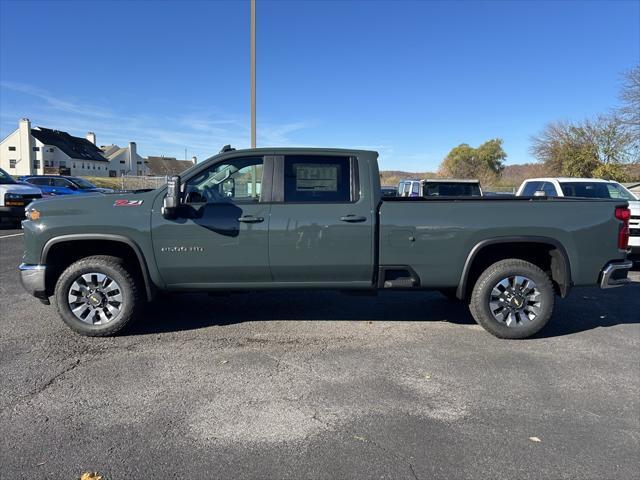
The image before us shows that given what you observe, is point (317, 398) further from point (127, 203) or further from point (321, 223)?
point (127, 203)

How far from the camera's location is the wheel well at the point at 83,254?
A: 184 inches

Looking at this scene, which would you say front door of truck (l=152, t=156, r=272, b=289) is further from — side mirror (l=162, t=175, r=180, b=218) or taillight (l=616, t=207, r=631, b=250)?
taillight (l=616, t=207, r=631, b=250)

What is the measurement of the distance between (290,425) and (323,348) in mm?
1403

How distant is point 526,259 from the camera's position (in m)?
5.00

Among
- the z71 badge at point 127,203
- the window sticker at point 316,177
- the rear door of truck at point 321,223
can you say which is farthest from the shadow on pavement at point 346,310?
the window sticker at point 316,177

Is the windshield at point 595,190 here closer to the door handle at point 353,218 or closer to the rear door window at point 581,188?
the rear door window at point 581,188

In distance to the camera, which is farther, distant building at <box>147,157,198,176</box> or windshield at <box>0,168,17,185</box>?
distant building at <box>147,157,198,176</box>

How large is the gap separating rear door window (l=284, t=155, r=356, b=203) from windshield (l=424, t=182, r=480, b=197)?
714 centimetres

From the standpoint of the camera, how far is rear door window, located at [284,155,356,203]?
4672 millimetres

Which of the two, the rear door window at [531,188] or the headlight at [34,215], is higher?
the rear door window at [531,188]

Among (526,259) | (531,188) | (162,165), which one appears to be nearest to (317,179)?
(526,259)

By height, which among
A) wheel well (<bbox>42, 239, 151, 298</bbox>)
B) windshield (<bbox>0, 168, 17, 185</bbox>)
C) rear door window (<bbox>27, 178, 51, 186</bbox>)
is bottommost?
wheel well (<bbox>42, 239, 151, 298</bbox>)

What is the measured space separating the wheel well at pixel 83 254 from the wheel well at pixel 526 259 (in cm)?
345

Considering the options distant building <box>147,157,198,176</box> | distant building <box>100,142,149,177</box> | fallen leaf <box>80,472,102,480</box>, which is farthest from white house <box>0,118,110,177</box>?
fallen leaf <box>80,472,102,480</box>
